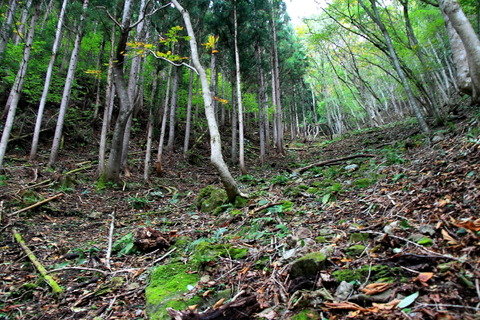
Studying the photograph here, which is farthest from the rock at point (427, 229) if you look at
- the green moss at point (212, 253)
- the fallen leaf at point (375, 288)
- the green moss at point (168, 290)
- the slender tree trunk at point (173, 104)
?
the slender tree trunk at point (173, 104)

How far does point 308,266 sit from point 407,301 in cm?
81

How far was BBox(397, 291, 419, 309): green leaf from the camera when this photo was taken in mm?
1591

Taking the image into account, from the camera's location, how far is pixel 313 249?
2721 millimetres

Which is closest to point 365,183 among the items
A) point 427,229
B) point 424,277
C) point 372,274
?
point 427,229

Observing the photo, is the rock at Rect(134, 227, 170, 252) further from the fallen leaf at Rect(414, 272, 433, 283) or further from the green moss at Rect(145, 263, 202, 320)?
the fallen leaf at Rect(414, 272, 433, 283)

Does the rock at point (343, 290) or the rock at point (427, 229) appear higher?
the rock at point (427, 229)

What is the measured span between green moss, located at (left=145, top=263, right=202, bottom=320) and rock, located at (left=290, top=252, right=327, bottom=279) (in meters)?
0.95

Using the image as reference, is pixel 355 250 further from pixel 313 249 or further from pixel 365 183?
pixel 365 183

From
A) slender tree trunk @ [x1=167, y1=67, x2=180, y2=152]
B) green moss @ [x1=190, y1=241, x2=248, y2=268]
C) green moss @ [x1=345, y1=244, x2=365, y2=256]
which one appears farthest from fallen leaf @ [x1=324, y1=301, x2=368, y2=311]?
slender tree trunk @ [x1=167, y1=67, x2=180, y2=152]

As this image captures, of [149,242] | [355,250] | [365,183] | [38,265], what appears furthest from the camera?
[365,183]

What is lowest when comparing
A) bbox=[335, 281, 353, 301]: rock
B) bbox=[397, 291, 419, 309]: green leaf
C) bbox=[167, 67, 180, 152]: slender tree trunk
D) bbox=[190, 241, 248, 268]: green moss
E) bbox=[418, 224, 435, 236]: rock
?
bbox=[335, 281, 353, 301]: rock

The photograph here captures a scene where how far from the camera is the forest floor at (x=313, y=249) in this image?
178 centimetres

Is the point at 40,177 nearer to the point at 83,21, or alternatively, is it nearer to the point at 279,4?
the point at 83,21

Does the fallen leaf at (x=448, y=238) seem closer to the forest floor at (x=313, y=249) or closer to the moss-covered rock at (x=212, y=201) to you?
the forest floor at (x=313, y=249)
